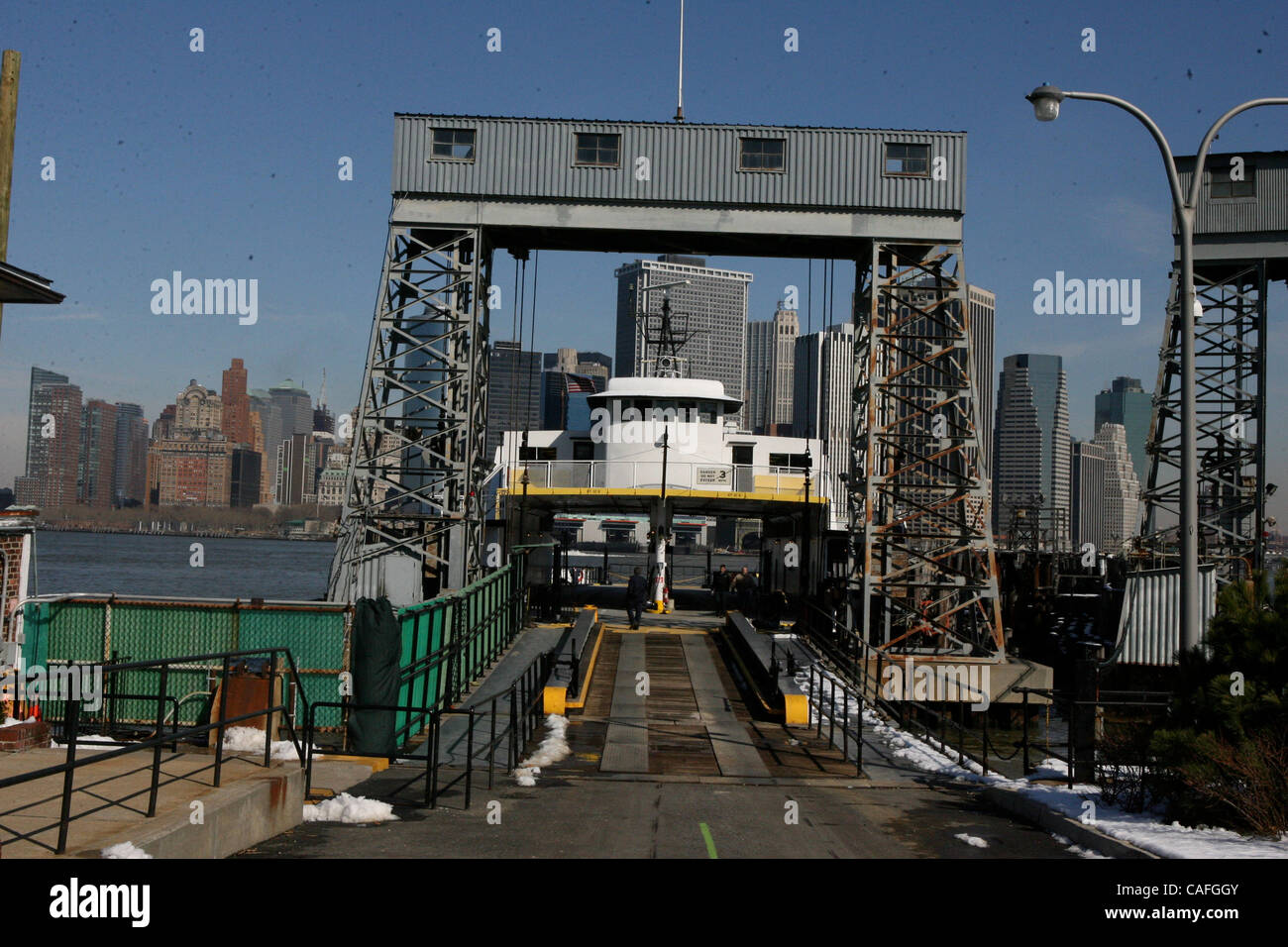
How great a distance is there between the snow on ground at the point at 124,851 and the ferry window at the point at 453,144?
23.2m

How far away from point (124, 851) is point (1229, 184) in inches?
1661

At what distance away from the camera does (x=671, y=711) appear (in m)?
21.5

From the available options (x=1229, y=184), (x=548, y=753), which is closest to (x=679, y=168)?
(x=548, y=753)

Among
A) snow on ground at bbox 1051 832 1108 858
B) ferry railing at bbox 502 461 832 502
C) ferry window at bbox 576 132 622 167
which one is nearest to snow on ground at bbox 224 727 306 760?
snow on ground at bbox 1051 832 1108 858

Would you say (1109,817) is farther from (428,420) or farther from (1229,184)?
(1229,184)

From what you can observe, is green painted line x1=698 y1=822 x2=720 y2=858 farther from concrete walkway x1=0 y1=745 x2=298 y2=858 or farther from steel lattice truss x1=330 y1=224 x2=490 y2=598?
steel lattice truss x1=330 y1=224 x2=490 y2=598

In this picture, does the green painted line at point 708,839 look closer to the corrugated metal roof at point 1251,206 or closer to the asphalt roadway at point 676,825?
the asphalt roadway at point 676,825

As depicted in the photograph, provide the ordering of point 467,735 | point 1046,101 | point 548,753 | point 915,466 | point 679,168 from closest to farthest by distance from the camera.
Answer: point 1046,101 → point 467,735 → point 548,753 → point 915,466 → point 679,168

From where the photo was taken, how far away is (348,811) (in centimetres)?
1128

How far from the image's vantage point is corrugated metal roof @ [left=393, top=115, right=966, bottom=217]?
28.2 metres

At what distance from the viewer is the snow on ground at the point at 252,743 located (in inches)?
544

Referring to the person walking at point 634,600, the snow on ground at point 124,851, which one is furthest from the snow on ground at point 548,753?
the person walking at point 634,600

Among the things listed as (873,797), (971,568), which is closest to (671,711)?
(873,797)
